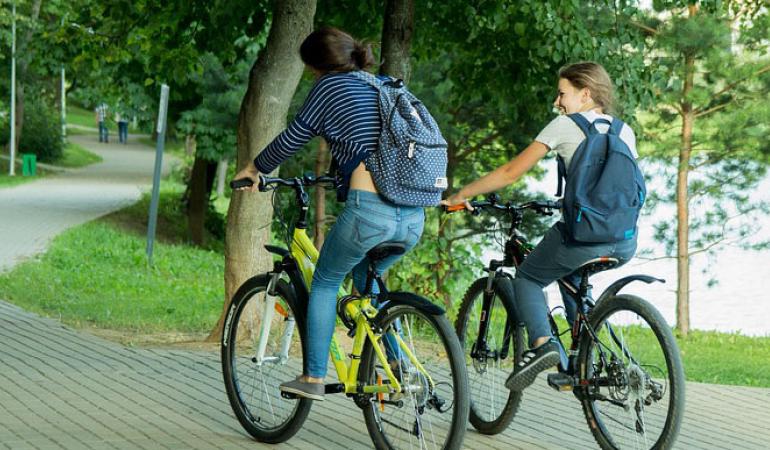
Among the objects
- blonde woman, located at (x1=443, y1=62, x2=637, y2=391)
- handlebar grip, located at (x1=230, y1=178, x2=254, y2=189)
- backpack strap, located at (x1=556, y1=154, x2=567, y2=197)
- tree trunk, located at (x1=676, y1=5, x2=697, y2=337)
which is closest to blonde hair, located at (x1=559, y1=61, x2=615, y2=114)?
blonde woman, located at (x1=443, y1=62, x2=637, y2=391)

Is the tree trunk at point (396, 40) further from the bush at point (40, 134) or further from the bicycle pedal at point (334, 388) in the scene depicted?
the bush at point (40, 134)

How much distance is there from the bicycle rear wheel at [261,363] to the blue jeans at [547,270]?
1.00 m

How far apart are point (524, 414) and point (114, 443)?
2.14 metres

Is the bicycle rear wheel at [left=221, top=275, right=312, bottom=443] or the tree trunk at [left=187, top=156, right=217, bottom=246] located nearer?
the bicycle rear wheel at [left=221, top=275, right=312, bottom=443]

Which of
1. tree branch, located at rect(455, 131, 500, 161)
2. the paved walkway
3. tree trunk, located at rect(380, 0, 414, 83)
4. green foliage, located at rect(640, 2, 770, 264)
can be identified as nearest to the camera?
the paved walkway

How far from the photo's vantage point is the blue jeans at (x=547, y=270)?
18.1ft

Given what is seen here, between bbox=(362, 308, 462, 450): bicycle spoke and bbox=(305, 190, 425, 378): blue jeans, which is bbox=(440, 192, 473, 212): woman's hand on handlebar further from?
bbox=(362, 308, 462, 450): bicycle spoke

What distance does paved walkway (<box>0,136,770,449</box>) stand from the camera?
6066 millimetres

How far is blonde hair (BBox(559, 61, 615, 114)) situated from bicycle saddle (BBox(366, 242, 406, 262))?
3.25ft

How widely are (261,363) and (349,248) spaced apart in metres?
1.06

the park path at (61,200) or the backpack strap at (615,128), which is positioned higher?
the backpack strap at (615,128)

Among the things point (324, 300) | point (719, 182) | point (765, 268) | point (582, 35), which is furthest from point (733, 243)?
point (324, 300)

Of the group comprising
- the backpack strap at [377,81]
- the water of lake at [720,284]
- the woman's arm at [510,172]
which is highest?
the backpack strap at [377,81]

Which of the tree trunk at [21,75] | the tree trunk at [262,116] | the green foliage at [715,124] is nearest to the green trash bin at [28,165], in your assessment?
the tree trunk at [21,75]
